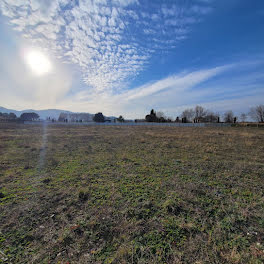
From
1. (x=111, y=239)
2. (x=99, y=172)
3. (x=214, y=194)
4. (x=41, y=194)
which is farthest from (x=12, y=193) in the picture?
(x=214, y=194)

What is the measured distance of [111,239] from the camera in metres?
2.17

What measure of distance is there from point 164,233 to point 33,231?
7.94ft

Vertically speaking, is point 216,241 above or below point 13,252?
above

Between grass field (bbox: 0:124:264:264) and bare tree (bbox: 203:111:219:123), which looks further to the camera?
bare tree (bbox: 203:111:219:123)

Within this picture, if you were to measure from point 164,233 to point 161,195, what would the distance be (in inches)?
46.3

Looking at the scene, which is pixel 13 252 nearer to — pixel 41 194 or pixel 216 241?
pixel 41 194

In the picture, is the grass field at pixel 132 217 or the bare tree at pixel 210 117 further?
the bare tree at pixel 210 117

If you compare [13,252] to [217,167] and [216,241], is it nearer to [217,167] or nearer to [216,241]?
[216,241]

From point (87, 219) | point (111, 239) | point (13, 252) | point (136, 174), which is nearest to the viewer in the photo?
point (13, 252)

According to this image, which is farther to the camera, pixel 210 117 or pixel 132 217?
pixel 210 117

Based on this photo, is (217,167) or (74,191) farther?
(217,167)

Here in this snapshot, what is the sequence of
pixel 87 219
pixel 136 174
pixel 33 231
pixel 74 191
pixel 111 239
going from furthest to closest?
pixel 136 174 → pixel 74 191 → pixel 87 219 → pixel 33 231 → pixel 111 239

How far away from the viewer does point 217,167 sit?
5.51 meters

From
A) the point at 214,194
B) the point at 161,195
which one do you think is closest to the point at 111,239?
the point at 161,195
